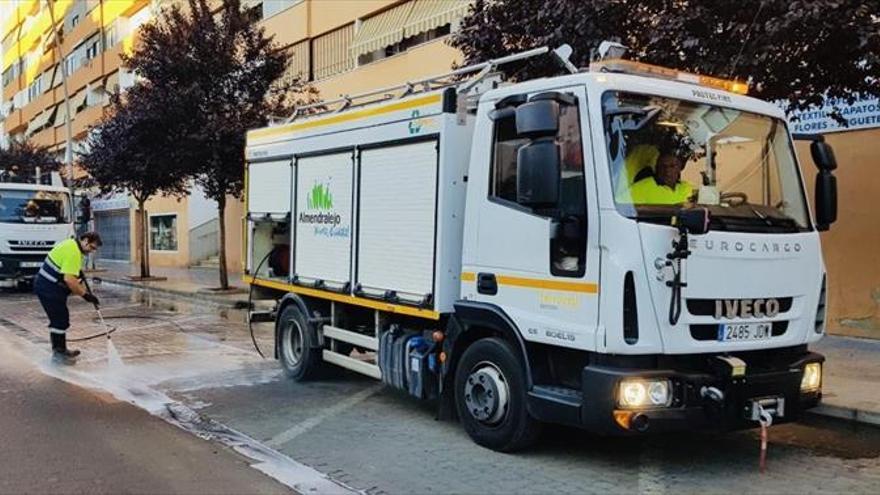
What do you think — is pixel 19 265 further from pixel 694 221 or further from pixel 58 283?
pixel 694 221

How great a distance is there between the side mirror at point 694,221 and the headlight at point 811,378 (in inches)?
58.5

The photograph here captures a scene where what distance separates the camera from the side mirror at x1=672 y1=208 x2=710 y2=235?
192 inches

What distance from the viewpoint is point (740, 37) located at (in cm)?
744

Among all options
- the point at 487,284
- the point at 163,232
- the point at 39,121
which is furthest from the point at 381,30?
the point at 39,121

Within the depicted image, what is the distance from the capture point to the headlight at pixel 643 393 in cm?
495

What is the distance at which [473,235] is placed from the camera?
20.0ft

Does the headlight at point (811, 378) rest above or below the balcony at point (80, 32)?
below

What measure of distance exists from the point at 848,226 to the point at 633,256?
7395 millimetres

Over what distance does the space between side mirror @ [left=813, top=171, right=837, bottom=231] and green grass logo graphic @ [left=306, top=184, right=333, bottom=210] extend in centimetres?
424

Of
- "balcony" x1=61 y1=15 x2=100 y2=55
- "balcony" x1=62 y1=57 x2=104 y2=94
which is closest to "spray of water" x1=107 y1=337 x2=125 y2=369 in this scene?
"balcony" x1=62 y1=57 x2=104 y2=94

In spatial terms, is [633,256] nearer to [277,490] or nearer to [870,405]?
[277,490]

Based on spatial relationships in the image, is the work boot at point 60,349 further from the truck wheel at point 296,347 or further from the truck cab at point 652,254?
the truck cab at point 652,254

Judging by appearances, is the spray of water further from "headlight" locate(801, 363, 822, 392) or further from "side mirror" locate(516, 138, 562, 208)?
"headlight" locate(801, 363, 822, 392)

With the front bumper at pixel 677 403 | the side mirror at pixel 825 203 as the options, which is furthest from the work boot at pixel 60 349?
the side mirror at pixel 825 203
